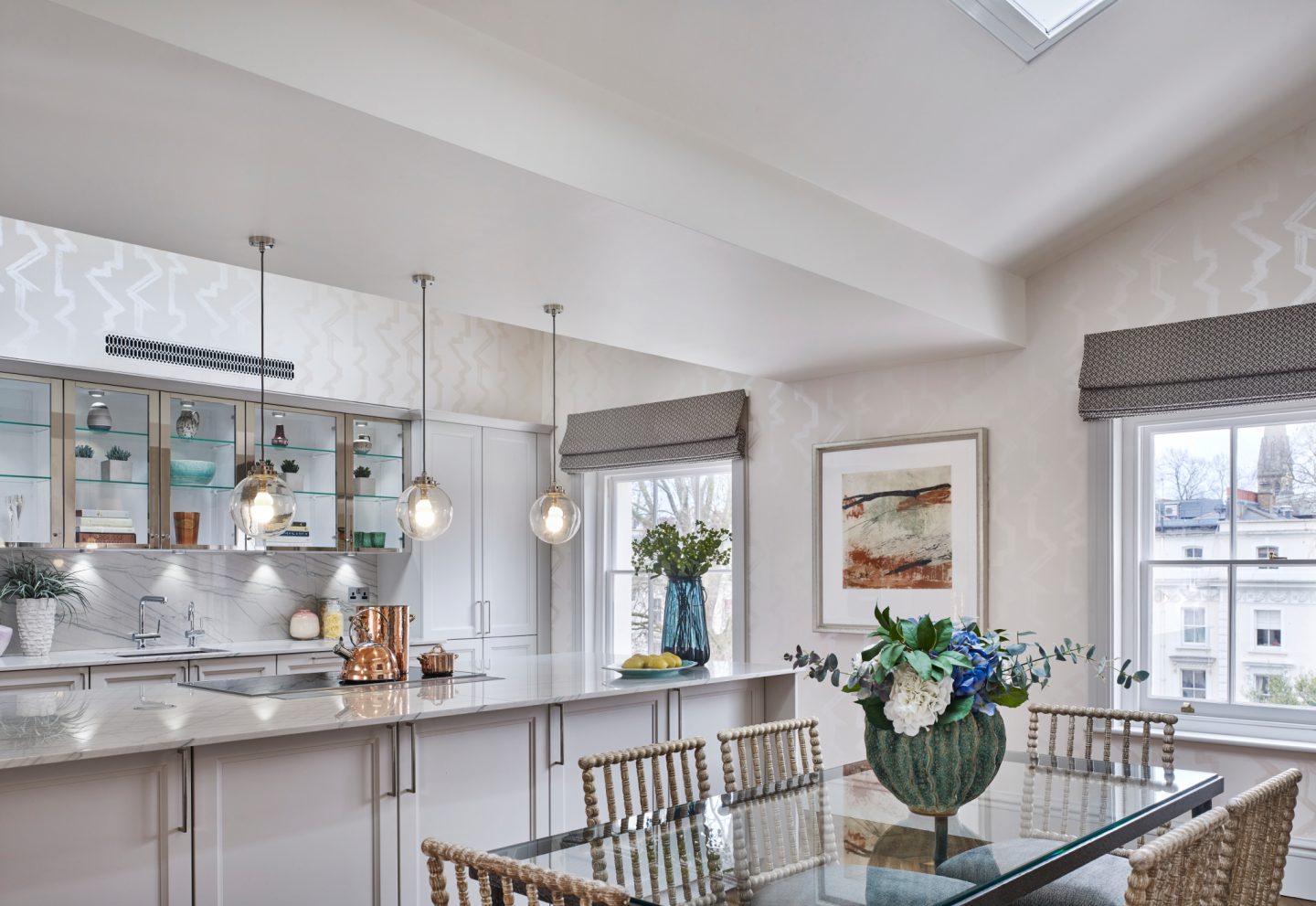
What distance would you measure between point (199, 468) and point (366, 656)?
2036 millimetres

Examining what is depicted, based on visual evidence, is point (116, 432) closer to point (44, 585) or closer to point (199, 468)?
point (199, 468)

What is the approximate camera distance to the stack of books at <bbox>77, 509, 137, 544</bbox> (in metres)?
4.78

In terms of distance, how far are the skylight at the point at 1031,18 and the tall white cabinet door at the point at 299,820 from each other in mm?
2613

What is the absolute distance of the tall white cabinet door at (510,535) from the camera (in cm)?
634

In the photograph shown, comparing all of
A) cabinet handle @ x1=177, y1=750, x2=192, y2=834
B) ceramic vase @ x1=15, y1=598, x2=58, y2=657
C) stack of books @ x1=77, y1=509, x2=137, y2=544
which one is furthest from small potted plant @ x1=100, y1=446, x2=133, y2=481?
cabinet handle @ x1=177, y1=750, x2=192, y2=834

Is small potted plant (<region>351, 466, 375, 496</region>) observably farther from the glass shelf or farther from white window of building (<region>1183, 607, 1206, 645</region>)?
white window of building (<region>1183, 607, 1206, 645</region>)

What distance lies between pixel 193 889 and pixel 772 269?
2.44m

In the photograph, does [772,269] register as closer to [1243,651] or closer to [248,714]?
[248,714]

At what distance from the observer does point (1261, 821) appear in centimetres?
196

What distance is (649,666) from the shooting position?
392 cm

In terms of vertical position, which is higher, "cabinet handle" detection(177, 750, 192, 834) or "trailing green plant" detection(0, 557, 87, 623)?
"trailing green plant" detection(0, 557, 87, 623)

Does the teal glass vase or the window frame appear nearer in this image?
Result: the window frame

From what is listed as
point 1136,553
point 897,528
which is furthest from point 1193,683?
point 897,528

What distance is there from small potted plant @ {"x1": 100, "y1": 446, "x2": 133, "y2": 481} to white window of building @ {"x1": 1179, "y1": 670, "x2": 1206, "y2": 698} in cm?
466
